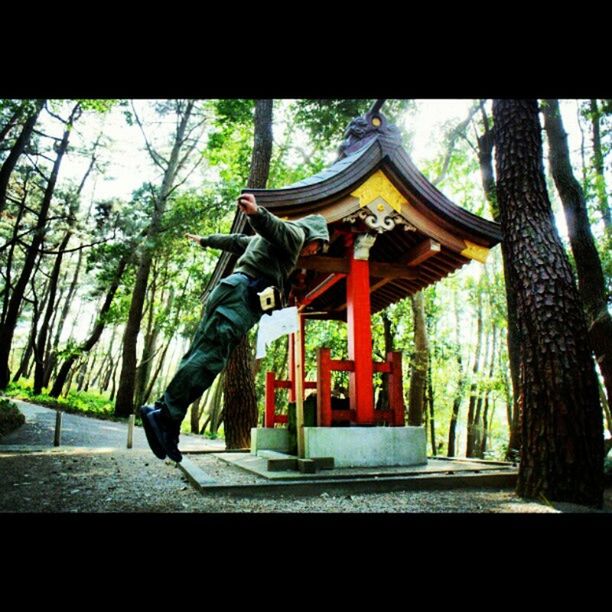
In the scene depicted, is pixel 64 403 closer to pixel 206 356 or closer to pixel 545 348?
pixel 206 356

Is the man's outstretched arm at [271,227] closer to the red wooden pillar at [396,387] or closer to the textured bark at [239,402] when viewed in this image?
the red wooden pillar at [396,387]

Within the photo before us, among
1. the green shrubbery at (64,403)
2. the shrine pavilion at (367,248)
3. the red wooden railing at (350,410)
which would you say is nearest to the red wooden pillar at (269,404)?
the shrine pavilion at (367,248)

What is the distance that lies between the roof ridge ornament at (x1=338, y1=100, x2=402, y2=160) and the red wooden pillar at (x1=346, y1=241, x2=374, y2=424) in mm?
1565

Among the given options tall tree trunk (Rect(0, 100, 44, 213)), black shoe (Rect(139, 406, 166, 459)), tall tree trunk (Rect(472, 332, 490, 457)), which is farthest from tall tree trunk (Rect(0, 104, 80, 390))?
tall tree trunk (Rect(472, 332, 490, 457))

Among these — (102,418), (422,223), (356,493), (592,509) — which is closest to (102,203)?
(102,418)

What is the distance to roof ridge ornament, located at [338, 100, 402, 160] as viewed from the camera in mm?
5551

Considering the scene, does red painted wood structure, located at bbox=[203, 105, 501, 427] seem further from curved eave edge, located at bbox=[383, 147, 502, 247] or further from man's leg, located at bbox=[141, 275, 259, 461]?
man's leg, located at bbox=[141, 275, 259, 461]

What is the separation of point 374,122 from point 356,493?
15.3ft

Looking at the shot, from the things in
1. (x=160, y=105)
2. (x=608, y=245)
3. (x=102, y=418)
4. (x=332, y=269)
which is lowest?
(x=102, y=418)

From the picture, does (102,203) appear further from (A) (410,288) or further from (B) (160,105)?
(A) (410,288)

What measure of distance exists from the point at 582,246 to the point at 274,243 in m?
6.27

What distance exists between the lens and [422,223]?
5.35 meters
